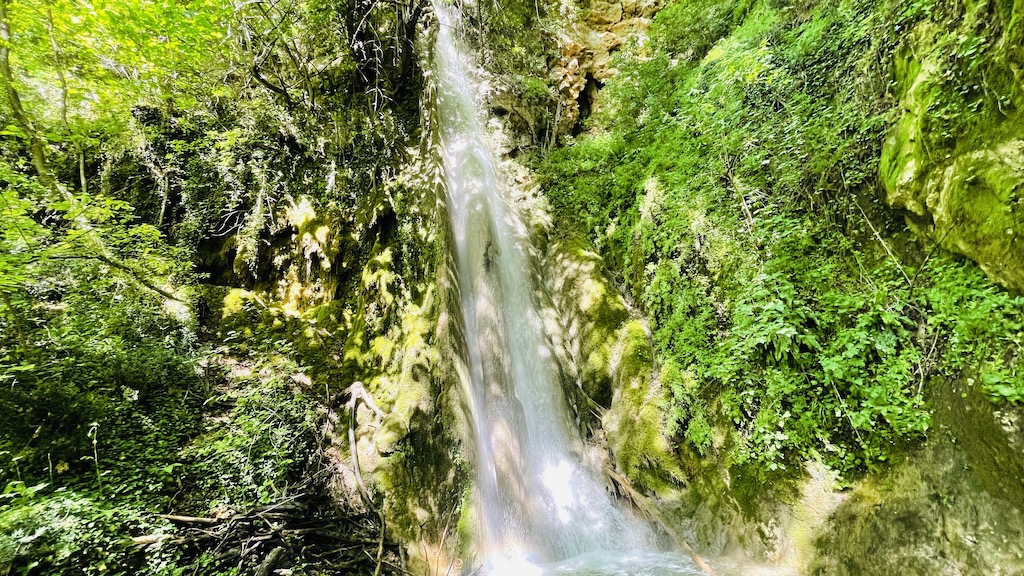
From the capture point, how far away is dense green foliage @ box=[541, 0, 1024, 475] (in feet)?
9.65

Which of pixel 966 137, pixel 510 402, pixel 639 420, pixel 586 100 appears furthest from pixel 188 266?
pixel 966 137

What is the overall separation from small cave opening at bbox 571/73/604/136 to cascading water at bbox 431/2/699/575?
2.18 m

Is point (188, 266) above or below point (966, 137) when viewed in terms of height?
above

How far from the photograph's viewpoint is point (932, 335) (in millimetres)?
2883

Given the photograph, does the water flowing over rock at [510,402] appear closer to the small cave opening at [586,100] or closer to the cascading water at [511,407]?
the cascading water at [511,407]

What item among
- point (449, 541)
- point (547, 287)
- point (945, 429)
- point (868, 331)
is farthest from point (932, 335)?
point (449, 541)

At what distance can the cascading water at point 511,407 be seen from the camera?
182 inches

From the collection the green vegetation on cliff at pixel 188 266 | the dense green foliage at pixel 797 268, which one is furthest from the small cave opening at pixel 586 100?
the green vegetation on cliff at pixel 188 266

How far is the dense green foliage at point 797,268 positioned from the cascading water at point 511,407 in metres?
1.60

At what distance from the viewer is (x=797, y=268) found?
3773mm

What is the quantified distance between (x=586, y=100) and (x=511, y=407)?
22.8 ft

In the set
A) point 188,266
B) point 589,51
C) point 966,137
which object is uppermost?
point 589,51

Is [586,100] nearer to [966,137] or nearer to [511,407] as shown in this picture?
[966,137]

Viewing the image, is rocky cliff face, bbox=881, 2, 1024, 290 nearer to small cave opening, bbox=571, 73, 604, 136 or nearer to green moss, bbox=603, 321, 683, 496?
green moss, bbox=603, 321, 683, 496
